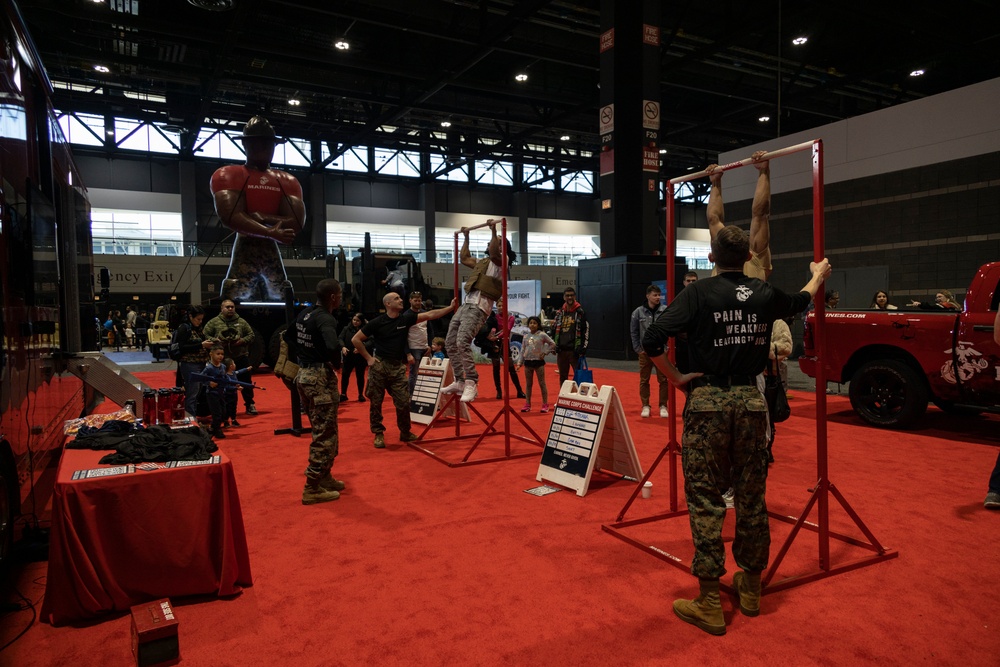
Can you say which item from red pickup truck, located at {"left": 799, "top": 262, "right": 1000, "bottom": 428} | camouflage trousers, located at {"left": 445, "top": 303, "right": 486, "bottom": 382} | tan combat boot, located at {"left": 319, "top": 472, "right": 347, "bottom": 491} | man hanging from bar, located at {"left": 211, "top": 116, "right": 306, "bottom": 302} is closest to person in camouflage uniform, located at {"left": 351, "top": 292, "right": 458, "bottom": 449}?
camouflage trousers, located at {"left": 445, "top": 303, "right": 486, "bottom": 382}

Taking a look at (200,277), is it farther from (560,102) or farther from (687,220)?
(687,220)

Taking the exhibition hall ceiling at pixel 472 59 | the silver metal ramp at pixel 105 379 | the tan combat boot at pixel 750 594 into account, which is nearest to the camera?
the tan combat boot at pixel 750 594

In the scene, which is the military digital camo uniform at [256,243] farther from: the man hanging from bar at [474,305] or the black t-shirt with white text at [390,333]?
Result: the man hanging from bar at [474,305]

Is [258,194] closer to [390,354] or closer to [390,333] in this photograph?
[390,333]

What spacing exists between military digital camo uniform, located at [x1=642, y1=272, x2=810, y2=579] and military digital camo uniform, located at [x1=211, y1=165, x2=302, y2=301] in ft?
27.4

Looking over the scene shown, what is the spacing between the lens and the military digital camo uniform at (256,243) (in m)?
9.90

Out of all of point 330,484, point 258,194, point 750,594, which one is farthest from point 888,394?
point 258,194

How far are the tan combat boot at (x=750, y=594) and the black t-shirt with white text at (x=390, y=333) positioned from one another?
473cm

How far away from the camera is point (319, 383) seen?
5.03 meters

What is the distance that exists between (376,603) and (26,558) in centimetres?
238

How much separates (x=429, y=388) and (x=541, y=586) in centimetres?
519

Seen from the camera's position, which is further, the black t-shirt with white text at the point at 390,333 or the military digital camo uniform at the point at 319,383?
the black t-shirt with white text at the point at 390,333

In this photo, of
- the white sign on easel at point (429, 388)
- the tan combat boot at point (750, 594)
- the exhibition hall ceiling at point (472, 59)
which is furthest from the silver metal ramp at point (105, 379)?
the exhibition hall ceiling at point (472, 59)

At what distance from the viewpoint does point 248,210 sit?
32.8 ft
